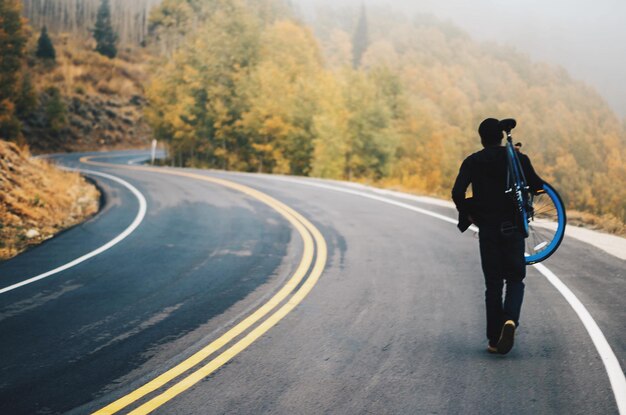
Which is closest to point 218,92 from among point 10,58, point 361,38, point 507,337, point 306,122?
point 306,122

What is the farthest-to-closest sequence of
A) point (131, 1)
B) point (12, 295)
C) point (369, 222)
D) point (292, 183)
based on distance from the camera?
point (131, 1) → point (292, 183) → point (369, 222) → point (12, 295)

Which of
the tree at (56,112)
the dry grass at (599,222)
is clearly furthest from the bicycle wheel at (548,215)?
the tree at (56,112)

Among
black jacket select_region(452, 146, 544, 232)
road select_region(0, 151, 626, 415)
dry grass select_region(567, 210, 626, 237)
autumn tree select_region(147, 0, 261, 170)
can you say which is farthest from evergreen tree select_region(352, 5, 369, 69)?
black jacket select_region(452, 146, 544, 232)

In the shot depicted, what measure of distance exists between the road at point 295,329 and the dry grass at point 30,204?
1.27m

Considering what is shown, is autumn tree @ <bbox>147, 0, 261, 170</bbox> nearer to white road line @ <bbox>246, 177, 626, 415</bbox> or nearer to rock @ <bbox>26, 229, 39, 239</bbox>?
rock @ <bbox>26, 229, 39, 239</bbox>

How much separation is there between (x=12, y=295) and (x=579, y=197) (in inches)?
3033

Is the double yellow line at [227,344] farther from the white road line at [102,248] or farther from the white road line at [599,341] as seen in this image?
the white road line at [102,248]

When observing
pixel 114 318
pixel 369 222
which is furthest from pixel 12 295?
pixel 369 222

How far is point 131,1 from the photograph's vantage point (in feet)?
429

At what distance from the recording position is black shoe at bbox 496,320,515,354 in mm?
4492

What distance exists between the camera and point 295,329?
5234 millimetres

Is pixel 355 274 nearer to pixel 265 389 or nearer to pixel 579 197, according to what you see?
pixel 265 389

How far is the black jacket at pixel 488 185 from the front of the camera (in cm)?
465

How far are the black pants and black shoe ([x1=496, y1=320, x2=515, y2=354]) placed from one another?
10 cm
